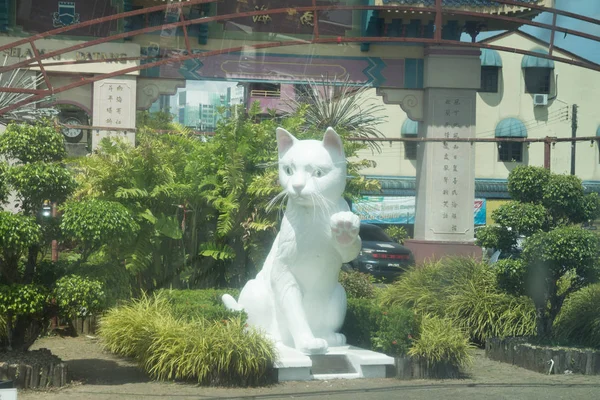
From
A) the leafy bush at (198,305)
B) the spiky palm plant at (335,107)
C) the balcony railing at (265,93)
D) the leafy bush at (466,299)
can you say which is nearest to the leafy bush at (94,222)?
the leafy bush at (198,305)

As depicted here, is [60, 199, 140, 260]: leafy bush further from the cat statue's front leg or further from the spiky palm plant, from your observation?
the spiky palm plant

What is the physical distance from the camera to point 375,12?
16.4m

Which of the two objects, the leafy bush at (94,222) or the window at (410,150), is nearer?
the leafy bush at (94,222)

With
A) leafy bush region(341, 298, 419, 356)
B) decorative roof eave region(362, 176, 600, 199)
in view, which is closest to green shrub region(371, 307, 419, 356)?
leafy bush region(341, 298, 419, 356)

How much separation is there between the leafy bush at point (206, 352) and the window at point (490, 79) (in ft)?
41.1

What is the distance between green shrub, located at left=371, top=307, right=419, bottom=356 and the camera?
864cm

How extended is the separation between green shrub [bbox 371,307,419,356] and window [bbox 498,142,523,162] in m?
10.5

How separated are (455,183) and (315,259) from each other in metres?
9.61

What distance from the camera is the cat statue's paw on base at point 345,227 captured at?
316 inches

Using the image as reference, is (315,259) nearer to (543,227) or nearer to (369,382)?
(369,382)

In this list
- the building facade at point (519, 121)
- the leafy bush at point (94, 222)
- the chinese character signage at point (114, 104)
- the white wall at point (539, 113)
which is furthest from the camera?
the chinese character signage at point (114, 104)

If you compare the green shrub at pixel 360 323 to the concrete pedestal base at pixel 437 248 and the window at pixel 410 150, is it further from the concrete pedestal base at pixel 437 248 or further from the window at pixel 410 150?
the window at pixel 410 150

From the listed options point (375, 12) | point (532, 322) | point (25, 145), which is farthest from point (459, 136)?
point (25, 145)

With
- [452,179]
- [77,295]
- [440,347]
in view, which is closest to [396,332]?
[440,347]
